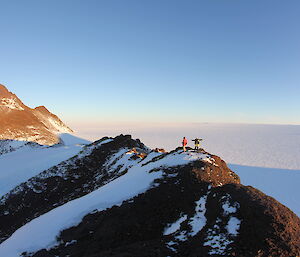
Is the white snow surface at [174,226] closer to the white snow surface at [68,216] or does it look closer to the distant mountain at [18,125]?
the white snow surface at [68,216]

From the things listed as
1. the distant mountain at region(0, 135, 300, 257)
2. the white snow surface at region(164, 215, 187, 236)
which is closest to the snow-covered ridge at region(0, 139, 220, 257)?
the distant mountain at region(0, 135, 300, 257)

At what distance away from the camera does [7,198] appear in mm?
26969

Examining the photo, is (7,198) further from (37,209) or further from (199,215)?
(199,215)

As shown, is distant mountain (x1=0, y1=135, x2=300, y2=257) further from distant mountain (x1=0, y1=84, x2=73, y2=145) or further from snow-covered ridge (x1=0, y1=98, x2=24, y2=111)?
snow-covered ridge (x1=0, y1=98, x2=24, y2=111)

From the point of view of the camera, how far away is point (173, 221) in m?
11.8

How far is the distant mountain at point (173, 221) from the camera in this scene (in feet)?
29.7

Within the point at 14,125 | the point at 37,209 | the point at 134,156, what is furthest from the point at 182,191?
the point at 14,125

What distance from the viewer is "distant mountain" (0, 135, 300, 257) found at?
905 centimetres

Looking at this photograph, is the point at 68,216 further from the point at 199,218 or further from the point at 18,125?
the point at 18,125

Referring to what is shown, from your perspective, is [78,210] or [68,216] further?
[78,210]

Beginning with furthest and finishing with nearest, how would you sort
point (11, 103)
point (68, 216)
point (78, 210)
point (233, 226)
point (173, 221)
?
point (11, 103) < point (78, 210) < point (68, 216) < point (173, 221) < point (233, 226)

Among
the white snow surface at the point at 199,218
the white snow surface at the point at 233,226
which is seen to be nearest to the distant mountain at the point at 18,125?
the white snow surface at the point at 199,218

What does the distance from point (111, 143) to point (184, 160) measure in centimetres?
2522

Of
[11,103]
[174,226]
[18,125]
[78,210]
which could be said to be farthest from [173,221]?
[11,103]
